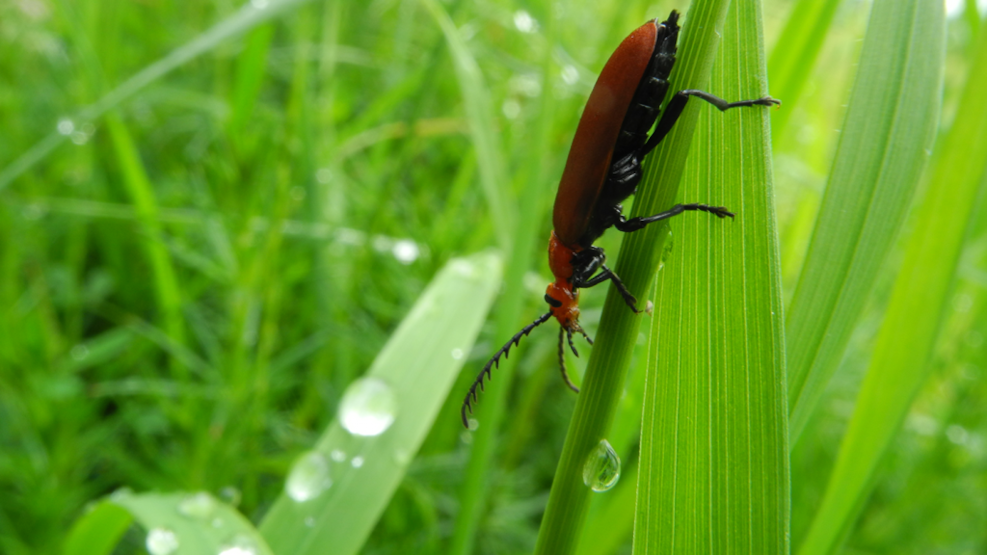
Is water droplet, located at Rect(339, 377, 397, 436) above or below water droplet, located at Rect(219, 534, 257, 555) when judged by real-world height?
above

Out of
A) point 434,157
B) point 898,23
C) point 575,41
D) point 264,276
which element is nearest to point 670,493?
point 898,23

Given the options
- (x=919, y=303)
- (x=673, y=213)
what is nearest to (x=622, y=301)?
(x=673, y=213)

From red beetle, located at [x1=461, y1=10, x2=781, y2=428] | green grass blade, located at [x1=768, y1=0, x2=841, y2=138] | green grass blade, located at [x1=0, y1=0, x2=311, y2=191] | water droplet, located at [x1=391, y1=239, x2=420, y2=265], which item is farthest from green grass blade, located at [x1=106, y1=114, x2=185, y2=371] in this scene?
green grass blade, located at [x1=768, y1=0, x2=841, y2=138]

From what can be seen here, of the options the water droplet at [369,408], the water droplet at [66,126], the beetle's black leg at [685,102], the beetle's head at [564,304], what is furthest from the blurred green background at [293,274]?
the beetle's black leg at [685,102]

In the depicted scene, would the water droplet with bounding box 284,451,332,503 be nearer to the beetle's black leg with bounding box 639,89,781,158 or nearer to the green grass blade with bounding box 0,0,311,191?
the beetle's black leg with bounding box 639,89,781,158

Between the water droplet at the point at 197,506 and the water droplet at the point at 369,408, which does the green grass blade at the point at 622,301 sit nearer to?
the water droplet at the point at 369,408
